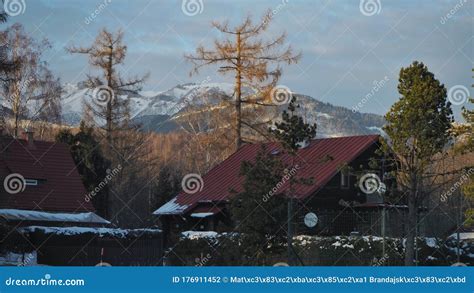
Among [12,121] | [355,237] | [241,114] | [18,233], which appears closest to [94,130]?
[12,121]

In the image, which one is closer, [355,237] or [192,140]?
[355,237]

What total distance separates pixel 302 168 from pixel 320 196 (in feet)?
5.92

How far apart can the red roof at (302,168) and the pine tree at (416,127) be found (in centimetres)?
1096

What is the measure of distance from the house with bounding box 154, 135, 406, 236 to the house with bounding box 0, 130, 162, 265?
399 centimetres

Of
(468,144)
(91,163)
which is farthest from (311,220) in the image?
(91,163)

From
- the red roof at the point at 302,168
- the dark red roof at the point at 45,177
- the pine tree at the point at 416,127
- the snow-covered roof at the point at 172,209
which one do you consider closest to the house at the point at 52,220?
the dark red roof at the point at 45,177

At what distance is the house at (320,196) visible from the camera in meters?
33.0

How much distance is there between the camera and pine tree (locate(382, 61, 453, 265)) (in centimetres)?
2306

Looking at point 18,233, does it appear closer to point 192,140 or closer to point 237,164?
point 237,164

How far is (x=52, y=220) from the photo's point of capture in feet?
118

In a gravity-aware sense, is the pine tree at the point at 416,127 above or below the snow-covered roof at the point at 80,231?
above

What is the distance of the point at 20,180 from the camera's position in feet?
122

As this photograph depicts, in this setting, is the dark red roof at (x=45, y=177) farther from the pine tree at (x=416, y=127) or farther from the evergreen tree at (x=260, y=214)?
the pine tree at (x=416, y=127)

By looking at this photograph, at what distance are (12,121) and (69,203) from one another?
10.6 meters
